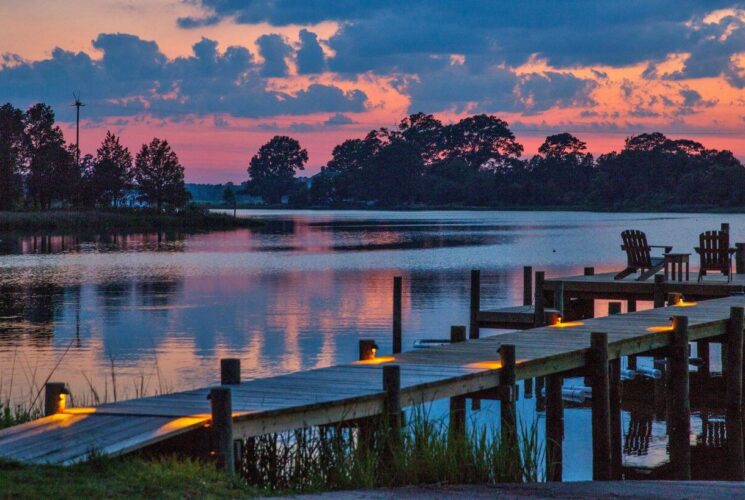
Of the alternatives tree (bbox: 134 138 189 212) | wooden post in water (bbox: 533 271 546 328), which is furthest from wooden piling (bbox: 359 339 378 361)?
tree (bbox: 134 138 189 212)

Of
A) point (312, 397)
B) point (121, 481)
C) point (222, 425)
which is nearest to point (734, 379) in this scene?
point (312, 397)

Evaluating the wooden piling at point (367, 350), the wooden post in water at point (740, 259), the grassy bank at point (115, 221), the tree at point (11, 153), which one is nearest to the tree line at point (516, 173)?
the grassy bank at point (115, 221)

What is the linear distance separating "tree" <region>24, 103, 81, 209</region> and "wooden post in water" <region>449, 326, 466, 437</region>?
78603mm

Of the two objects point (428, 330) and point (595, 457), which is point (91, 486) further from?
point (428, 330)

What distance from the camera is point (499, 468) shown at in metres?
9.83

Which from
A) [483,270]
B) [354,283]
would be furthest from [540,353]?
[483,270]

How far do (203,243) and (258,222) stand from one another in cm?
3188

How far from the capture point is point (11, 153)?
87500mm

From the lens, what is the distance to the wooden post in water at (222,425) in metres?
8.75

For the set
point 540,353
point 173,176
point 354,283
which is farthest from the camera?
point 173,176

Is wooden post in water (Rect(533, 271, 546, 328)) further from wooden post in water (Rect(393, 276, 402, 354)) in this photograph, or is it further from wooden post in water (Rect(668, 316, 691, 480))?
wooden post in water (Rect(668, 316, 691, 480))

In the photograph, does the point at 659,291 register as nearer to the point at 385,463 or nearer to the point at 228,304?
the point at 385,463

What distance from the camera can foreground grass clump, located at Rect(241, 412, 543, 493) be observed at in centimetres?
945

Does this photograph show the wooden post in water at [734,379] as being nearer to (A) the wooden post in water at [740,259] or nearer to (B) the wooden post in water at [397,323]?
(B) the wooden post in water at [397,323]
